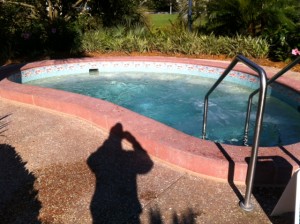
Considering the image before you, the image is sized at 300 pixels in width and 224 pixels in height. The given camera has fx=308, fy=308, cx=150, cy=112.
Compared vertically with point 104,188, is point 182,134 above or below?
above

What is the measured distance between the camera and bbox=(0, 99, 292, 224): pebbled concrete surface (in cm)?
296

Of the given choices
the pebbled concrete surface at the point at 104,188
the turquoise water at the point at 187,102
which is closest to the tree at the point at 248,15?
the turquoise water at the point at 187,102

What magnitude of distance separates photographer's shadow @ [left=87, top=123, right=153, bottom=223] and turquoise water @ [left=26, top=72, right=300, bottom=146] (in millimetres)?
2096

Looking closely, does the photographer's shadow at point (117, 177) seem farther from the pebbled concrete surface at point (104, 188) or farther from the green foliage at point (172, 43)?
the green foliage at point (172, 43)

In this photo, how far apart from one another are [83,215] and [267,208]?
1.80m

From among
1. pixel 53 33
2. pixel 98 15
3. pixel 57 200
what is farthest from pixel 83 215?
pixel 98 15

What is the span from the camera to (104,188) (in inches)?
134

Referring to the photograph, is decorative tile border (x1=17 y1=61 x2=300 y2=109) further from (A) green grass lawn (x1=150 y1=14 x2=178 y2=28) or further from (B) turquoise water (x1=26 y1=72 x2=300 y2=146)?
(A) green grass lawn (x1=150 y1=14 x2=178 y2=28)

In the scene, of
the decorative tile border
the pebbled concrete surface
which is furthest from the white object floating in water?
the pebbled concrete surface

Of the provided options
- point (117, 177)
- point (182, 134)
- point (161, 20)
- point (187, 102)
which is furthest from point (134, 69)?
point (161, 20)

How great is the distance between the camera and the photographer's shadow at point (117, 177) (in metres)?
3.00

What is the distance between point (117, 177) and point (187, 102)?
4.65 meters

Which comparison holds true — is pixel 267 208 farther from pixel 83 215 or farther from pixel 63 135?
pixel 63 135

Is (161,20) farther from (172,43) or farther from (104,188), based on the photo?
(104,188)
